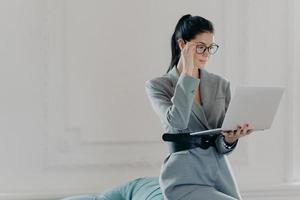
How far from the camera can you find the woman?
65.7 inches

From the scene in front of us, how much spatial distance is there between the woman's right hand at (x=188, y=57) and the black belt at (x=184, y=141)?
0.22 metres

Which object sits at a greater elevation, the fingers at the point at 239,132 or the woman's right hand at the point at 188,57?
the woman's right hand at the point at 188,57

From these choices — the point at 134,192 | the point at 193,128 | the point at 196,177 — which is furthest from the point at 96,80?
the point at 196,177

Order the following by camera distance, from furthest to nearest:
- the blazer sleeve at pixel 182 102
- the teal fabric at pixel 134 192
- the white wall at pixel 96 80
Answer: the white wall at pixel 96 80 < the teal fabric at pixel 134 192 < the blazer sleeve at pixel 182 102

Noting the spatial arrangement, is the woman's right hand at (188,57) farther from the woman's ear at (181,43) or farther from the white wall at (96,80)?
the white wall at (96,80)

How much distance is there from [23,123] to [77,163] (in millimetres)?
317

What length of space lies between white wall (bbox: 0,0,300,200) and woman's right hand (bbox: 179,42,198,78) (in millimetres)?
697

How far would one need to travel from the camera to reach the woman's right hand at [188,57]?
1.69 m

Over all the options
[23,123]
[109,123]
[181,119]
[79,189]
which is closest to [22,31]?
[23,123]

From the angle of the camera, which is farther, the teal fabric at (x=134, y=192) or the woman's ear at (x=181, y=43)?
the teal fabric at (x=134, y=192)

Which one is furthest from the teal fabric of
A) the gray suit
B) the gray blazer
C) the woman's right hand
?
the woman's right hand

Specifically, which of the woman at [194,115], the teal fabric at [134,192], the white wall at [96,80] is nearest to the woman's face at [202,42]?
the woman at [194,115]

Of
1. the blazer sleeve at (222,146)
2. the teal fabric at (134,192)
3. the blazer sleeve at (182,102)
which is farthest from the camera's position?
the teal fabric at (134,192)

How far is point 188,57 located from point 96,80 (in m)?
0.77
